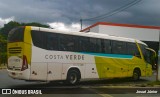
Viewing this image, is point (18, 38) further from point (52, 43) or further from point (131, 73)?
point (131, 73)

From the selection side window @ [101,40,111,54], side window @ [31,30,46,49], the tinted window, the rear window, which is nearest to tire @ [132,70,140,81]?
the tinted window

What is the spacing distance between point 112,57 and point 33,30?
22.6ft

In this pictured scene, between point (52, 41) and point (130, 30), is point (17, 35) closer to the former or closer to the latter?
point (52, 41)

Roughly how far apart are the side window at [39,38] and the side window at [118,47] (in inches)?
245

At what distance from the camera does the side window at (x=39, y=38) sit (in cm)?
1736

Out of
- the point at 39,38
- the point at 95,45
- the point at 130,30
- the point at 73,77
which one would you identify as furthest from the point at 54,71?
the point at 130,30

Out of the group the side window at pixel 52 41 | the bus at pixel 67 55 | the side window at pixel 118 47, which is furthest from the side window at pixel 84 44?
the side window at pixel 118 47

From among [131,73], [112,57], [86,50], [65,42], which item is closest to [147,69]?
[131,73]

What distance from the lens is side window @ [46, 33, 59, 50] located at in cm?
1808

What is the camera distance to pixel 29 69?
17.0 metres

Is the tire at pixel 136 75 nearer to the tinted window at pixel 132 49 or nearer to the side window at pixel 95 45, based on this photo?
the tinted window at pixel 132 49

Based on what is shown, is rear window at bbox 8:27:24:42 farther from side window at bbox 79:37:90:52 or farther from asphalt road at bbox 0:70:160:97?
side window at bbox 79:37:90:52

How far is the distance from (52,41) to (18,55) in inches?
82.1

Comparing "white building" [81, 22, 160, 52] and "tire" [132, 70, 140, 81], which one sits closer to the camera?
"tire" [132, 70, 140, 81]
